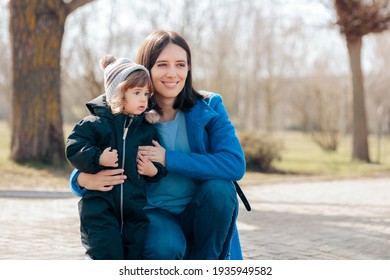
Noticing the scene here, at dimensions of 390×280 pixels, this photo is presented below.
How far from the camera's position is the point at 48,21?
981 centimetres

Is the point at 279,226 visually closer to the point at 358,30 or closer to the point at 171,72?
the point at 171,72

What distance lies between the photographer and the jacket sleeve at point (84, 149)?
297cm

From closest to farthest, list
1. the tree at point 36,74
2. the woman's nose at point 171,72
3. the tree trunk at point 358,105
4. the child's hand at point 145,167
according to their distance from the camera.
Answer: the child's hand at point 145,167, the woman's nose at point 171,72, the tree at point 36,74, the tree trunk at point 358,105

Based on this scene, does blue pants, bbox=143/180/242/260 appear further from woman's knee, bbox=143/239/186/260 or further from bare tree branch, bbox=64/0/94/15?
bare tree branch, bbox=64/0/94/15

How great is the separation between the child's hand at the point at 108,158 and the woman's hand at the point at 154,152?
16cm

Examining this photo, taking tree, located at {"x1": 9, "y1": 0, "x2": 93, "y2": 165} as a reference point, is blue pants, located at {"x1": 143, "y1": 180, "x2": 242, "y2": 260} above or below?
below

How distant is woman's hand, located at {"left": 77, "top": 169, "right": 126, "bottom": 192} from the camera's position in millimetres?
3004

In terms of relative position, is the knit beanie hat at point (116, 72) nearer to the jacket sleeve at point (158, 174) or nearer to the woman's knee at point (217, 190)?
the jacket sleeve at point (158, 174)

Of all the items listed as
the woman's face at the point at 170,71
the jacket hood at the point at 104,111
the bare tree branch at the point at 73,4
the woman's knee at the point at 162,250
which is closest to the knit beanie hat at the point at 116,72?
the jacket hood at the point at 104,111

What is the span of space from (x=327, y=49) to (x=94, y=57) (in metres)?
14.0

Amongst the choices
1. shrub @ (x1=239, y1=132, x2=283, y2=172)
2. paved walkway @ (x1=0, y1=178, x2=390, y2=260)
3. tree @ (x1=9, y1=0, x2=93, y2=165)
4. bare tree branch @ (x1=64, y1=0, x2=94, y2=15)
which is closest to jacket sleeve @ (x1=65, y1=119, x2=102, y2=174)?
paved walkway @ (x1=0, y1=178, x2=390, y2=260)

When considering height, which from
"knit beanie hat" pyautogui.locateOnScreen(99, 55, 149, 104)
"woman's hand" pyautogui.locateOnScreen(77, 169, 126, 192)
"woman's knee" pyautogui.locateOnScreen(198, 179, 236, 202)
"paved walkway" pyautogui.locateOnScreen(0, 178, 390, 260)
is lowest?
"paved walkway" pyautogui.locateOnScreen(0, 178, 390, 260)

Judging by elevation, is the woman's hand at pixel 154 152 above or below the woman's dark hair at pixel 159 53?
below

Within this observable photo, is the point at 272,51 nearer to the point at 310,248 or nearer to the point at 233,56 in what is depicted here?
the point at 233,56
